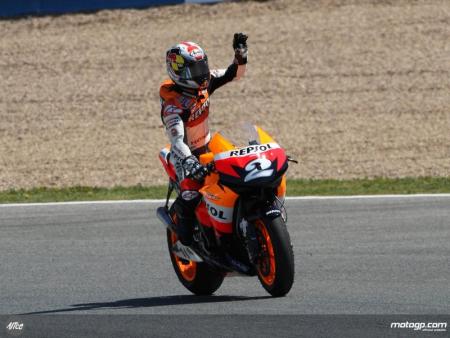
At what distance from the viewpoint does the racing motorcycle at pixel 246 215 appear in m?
7.63

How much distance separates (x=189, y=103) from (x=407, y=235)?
3.65 meters

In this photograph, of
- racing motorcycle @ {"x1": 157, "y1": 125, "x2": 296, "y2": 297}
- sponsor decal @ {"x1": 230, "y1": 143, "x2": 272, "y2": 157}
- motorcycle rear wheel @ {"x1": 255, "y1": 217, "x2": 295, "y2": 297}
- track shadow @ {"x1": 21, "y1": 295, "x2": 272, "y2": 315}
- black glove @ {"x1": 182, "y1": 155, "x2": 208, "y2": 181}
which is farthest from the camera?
track shadow @ {"x1": 21, "y1": 295, "x2": 272, "y2": 315}

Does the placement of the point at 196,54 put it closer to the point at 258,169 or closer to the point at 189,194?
the point at 189,194

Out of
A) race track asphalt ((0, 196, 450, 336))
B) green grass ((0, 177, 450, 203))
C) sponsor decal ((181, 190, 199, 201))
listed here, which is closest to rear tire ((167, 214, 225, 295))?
race track asphalt ((0, 196, 450, 336))

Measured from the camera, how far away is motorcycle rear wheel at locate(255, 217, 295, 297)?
7504mm

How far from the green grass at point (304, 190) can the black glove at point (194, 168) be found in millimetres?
7473

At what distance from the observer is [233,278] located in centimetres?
973

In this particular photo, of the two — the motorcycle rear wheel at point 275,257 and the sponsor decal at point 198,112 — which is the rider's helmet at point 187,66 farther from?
the motorcycle rear wheel at point 275,257

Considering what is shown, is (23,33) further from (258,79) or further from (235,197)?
(235,197)

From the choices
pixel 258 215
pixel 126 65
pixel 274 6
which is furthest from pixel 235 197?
pixel 274 6
